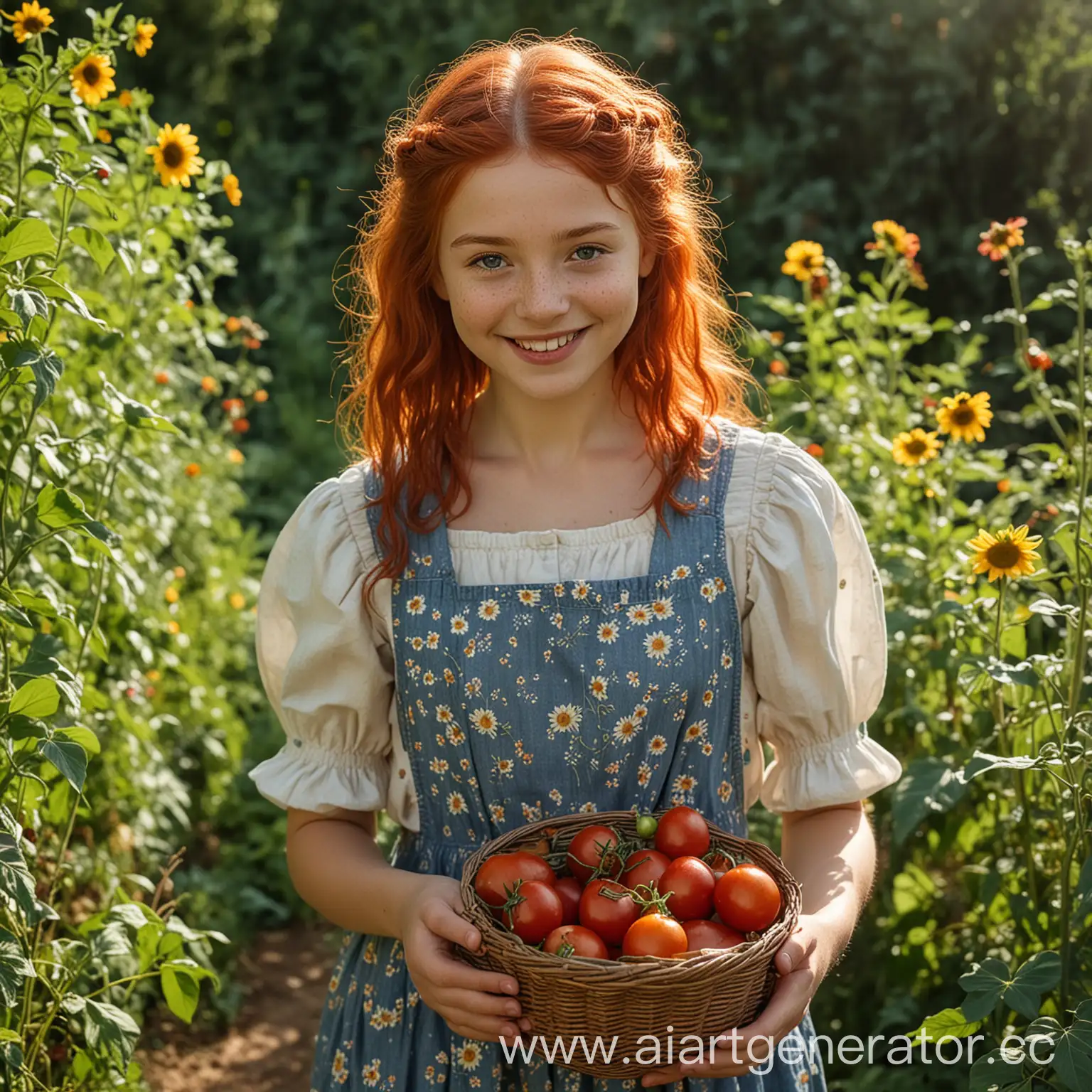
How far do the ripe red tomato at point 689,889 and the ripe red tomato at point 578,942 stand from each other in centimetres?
9

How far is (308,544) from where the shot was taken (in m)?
1.65

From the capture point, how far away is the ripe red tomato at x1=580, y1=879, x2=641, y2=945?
1.32 m

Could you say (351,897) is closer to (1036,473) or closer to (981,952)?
(981,952)

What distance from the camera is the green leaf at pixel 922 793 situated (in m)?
1.93

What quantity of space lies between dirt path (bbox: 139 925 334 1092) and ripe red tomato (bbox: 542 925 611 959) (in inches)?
65.2

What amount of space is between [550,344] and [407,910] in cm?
66

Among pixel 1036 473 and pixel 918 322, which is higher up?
pixel 918 322

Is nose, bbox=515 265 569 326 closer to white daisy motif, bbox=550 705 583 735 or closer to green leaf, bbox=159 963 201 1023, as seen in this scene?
white daisy motif, bbox=550 705 583 735

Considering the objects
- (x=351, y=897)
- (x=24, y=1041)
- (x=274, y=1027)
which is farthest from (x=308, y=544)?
(x=274, y=1027)

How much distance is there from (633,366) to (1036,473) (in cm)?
134

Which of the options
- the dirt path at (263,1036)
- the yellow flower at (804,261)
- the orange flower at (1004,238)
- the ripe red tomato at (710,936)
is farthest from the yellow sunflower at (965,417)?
the dirt path at (263,1036)

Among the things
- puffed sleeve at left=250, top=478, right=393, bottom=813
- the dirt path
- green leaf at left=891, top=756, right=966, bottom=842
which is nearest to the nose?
puffed sleeve at left=250, top=478, right=393, bottom=813

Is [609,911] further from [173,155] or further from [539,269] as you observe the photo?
[173,155]

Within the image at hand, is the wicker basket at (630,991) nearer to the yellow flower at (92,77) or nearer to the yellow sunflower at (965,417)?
the yellow sunflower at (965,417)
